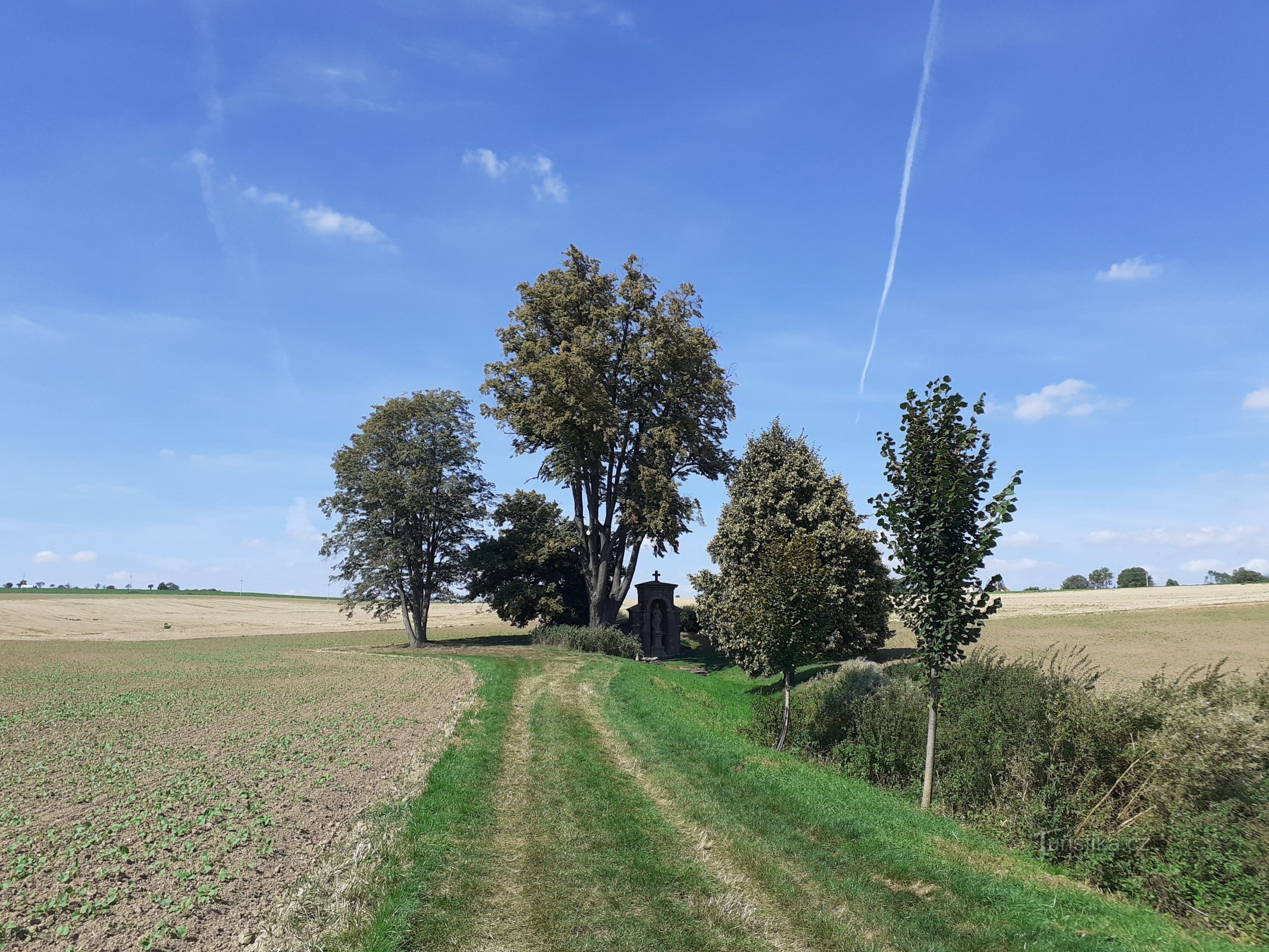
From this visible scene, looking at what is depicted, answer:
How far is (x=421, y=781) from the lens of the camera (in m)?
13.9

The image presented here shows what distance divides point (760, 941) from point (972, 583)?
862cm

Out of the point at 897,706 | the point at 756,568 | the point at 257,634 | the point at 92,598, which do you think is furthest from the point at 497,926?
the point at 92,598

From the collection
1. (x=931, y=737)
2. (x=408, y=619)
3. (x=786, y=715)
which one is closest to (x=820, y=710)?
(x=786, y=715)

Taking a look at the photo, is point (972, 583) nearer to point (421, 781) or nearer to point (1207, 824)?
point (1207, 824)

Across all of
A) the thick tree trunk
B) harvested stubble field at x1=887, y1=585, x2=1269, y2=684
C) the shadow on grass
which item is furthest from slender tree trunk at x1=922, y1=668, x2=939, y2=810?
the thick tree trunk

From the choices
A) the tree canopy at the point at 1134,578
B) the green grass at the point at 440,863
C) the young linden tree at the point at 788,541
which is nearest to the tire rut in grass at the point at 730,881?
the green grass at the point at 440,863

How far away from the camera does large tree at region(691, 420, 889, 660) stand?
28.2m

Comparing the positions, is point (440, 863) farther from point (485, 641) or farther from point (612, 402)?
point (485, 641)

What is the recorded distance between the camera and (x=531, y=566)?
164ft

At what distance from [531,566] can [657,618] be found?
9480 mm

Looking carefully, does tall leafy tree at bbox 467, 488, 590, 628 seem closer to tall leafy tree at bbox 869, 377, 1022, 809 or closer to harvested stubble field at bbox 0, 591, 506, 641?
harvested stubble field at bbox 0, 591, 506, 641

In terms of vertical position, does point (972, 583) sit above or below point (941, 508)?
below

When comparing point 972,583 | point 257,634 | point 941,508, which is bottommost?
point 257,634

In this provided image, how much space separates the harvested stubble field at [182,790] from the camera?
8.15 meters
